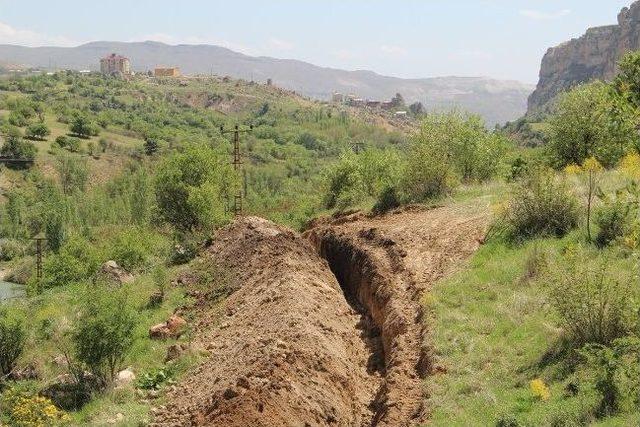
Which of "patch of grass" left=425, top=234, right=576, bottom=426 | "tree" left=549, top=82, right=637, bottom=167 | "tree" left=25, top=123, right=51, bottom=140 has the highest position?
"tree" left=549, top=82, right=637, bottom=167

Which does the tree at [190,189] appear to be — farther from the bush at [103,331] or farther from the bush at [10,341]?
the bush at [103,331]

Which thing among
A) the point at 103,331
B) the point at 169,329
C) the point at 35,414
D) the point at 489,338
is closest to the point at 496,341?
the point at 489,338

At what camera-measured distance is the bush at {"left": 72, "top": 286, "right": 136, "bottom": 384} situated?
14953 mm

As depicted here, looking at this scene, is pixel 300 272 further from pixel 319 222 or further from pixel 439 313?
pixel 319 222

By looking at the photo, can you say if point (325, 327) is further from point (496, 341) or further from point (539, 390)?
point (539, 390)

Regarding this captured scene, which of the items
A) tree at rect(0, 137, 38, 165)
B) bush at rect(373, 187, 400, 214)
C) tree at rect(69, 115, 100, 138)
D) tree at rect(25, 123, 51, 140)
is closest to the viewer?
bush at rect(373, 187, 400, 214)

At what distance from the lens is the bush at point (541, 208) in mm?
16255

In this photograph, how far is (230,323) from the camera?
58.3ft

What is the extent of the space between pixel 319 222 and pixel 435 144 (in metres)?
6.95

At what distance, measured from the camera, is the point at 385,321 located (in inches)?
637

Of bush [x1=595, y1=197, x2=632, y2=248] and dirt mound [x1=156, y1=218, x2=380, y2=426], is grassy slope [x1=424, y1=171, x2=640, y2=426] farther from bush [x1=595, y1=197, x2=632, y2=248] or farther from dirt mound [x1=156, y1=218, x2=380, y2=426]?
dirt mound [x1=156, y1=218, x2=380, y2=426]

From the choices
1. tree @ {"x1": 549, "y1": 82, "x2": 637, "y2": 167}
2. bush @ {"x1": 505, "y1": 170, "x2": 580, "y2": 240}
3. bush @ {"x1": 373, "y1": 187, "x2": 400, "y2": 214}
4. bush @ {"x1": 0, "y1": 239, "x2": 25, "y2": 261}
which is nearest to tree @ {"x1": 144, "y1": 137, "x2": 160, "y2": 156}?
bush @ {"x1": 0, "y1": 239, "x2": 25, "y2": 261}

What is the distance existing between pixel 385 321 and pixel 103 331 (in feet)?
22.7

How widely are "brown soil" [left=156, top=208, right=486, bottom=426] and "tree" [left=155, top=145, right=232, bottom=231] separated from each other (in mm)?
4664
